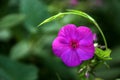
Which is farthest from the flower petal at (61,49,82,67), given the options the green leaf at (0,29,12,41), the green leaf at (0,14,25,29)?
the green leaf at (0,29,12,41)

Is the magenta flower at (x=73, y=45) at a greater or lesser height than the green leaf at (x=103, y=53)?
greater

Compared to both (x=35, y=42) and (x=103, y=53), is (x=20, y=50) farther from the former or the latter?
(x=103, y=53)

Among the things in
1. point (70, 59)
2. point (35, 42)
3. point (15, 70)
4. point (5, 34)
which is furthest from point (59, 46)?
point (5, 34)

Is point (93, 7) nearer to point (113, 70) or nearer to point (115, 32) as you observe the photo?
point (115, 32)

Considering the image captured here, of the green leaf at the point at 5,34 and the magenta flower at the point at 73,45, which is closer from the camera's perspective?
the magenta flower at the point at 73,45

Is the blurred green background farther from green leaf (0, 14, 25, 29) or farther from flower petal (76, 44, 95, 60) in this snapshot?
flower petal (76, 44, 95, 60)

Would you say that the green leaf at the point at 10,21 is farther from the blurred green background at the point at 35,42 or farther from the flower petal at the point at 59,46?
the flower petal at the point at 59,46

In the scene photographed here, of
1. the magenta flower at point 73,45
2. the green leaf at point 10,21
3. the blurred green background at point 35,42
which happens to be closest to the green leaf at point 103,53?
the magenta flower at point 73,45
